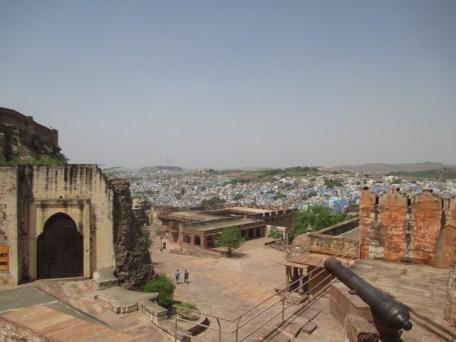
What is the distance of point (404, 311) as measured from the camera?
5.07 meters

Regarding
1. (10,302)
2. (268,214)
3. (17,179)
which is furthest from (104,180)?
(268,214)

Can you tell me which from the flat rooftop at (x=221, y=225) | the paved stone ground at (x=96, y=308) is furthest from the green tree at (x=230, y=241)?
the paved stone ground at (x=96, y=308)

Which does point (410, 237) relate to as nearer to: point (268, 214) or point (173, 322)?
point (173, 322)

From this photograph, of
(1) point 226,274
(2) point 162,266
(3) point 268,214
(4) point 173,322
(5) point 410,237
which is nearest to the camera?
(4) point 173,322

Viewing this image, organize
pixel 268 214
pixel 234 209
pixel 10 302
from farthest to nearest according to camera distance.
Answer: pixel 234 209, pixel 268 214, pixel 10 302

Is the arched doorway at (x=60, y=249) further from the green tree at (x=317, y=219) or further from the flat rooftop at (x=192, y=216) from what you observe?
the green tree at (x=317, y=219)

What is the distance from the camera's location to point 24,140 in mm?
23125

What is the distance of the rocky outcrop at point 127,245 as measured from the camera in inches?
508

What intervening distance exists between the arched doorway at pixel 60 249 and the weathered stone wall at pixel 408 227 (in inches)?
407

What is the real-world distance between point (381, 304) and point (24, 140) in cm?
2349

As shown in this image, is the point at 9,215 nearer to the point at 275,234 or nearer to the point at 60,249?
the point at 60,249

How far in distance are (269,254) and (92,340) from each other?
81.1 ft

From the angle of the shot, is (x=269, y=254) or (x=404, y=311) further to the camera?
(x=269, y=254)

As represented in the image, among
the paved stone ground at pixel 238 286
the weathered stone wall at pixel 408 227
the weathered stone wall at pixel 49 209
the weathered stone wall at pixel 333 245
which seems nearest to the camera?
the paved stone ground at pixel 238 286
